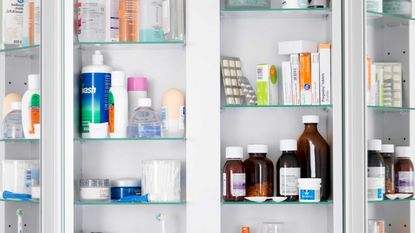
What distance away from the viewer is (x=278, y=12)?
2.13 m

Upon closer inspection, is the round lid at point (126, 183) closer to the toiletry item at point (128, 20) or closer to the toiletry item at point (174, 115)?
the toiletry item at point (174, 115)

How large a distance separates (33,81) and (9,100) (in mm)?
103

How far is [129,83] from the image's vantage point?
7.07ft

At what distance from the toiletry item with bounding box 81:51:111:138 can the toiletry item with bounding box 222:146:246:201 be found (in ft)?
1.28

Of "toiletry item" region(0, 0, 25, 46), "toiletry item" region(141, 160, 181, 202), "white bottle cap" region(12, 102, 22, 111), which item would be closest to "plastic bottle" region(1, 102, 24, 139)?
"white bottle cap" region(12, 102, 22, 111)

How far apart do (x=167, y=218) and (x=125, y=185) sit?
176 mm

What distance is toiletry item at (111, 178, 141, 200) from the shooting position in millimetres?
2114

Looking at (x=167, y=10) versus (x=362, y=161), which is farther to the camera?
(x=167, y=10)

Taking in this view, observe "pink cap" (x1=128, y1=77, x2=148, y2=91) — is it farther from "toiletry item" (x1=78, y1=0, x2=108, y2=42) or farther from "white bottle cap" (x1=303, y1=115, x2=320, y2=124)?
"white bottle cap" (x1=303, y1=115, x2=320, y2=124)

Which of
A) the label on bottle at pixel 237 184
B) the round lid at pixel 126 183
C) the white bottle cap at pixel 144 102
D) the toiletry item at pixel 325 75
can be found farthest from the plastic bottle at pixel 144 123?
the toiletry item at pixel 325 75

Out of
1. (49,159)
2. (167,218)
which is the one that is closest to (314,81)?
(167,218)

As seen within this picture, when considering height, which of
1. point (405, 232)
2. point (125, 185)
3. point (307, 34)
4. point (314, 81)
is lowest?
point (405, 232)

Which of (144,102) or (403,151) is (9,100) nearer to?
(144,102)

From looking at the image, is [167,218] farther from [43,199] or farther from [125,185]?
[43,199]
